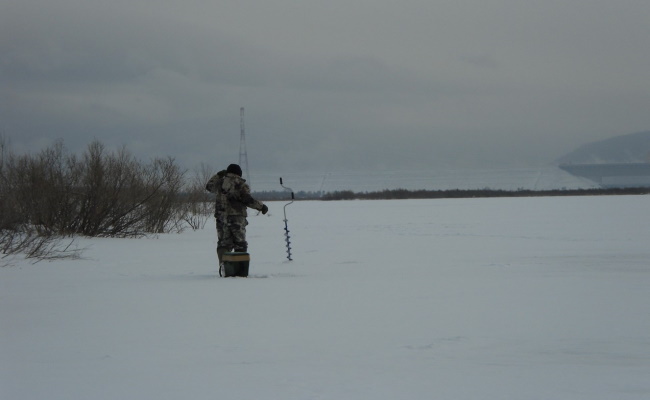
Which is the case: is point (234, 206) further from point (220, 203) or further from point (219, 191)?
point (219, 191)

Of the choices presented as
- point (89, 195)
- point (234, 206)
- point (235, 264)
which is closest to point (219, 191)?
point (234, 206)

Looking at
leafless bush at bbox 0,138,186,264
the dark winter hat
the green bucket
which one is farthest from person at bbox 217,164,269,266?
leafless bush at bbox 0,138,186,264

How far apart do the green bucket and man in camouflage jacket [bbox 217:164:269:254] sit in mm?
347

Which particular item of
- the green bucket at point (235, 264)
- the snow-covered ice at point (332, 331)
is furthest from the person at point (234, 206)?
the snow-covered ice at point (332, 331)

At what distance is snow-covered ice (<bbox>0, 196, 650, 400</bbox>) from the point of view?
19.3 feet

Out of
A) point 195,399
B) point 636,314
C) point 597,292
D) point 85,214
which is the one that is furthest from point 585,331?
point 85,214

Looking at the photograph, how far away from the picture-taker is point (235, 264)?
45.1 feet

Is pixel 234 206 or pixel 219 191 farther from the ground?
pixel 219 191

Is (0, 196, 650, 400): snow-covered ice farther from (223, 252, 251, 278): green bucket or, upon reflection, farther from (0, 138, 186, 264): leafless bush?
(0, 138, 186, 264): leafless bush

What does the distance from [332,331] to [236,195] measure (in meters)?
6.10

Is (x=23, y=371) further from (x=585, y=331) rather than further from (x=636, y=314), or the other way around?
(x=636, y=314)

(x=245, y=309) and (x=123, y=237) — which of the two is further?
(x=123, y=237)

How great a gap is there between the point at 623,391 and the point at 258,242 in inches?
789

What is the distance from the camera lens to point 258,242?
83.3ft
